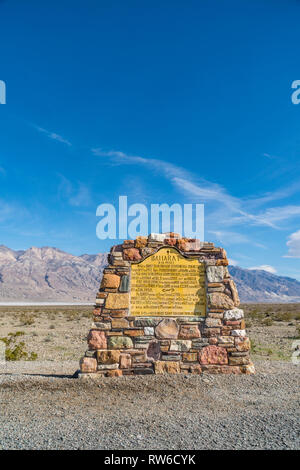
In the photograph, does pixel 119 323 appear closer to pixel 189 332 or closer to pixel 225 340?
pixel 189 332

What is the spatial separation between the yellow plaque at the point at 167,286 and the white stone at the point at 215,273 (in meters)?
0.13

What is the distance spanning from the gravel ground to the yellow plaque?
53.1 inches

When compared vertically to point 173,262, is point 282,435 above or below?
below

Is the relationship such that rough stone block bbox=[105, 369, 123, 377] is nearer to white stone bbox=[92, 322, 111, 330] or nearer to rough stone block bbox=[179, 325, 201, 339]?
white stone bbox=[92, 322, 111, 330]

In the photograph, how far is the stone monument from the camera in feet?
24.7

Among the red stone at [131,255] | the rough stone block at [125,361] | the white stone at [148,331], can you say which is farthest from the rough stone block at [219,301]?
the rough stone block at [125,361]

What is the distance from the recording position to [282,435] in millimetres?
4738

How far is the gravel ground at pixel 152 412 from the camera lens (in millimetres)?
4527

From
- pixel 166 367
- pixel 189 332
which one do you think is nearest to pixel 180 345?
pixel 189 332

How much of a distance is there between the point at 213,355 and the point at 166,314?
1.28m

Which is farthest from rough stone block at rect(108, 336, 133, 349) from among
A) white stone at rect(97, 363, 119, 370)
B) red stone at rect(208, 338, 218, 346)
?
red stone at rect(208, 338, 218, 346)

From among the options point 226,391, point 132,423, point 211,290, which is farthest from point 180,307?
point 132,423

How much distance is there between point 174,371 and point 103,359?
146 centimetres
